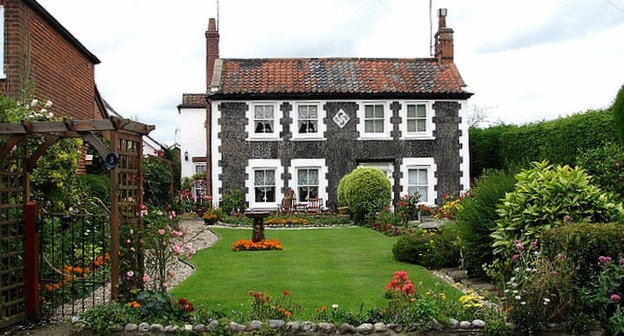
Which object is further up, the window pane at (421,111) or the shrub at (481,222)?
the window pane at (421,111)

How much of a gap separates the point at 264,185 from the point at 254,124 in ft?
8.37

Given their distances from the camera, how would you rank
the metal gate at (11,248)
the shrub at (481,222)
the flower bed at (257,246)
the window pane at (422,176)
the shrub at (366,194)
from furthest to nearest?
the window pane at (422,176)
the shrub at (366,194)
the flower bed at (257,246)
the shrub at (481,222)
the metal gate at (11,248)

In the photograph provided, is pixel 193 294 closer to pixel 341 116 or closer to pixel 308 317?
pixel 308 317

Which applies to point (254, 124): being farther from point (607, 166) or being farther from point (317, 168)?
point (607, 166)

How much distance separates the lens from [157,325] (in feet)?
24.5

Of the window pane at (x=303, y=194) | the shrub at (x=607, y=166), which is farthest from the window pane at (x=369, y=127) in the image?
the shrub at (x=607, y=166)

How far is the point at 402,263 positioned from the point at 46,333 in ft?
23.2

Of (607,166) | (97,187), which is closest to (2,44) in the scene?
(97,187)

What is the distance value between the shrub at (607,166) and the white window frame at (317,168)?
36.9 feet

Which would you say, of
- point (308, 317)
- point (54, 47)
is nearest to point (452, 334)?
point (308, 317)

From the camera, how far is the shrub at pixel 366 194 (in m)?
22.0

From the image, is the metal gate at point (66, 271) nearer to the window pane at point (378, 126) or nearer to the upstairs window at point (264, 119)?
the upstairs window at point (264, 119)

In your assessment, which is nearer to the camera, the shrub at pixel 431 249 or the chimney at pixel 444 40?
the shrub at pixel 431 249

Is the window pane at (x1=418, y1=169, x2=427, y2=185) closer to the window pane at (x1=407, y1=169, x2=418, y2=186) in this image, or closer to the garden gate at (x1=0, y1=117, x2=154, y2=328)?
the window pane at (x1=407, y1=169, x2=418, y2=186)
